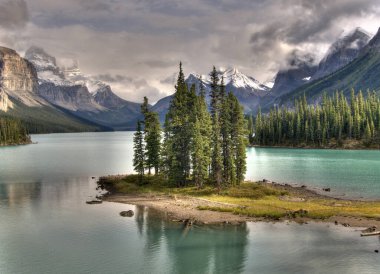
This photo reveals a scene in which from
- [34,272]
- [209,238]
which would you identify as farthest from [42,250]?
[209,238]

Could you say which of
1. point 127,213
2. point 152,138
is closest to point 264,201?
point 127,213

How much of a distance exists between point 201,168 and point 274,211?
999 inches

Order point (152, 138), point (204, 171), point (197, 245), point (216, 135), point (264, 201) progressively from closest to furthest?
point (197, 245), point (264, 201), point (216, 135), point (204, 171), point (152, 138)

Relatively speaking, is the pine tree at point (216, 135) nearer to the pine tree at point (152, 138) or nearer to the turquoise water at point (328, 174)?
the pine tree at point (152, 138)

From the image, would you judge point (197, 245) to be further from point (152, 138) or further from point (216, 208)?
point (152, 138)

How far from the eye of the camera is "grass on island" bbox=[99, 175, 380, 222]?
64.3 metres

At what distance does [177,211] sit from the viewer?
228 feet

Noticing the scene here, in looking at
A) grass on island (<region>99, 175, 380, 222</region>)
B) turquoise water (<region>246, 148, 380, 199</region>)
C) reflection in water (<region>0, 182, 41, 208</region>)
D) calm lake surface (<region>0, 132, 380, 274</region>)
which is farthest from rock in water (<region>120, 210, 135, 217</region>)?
turquoise water (<region>246, 148, 380, 199</region>)

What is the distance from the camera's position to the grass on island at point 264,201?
64.3m

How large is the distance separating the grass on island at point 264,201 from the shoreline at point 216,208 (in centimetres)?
18

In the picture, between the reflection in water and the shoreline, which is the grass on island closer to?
the shoreline

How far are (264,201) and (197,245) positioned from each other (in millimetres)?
26831

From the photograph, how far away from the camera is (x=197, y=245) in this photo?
171ft

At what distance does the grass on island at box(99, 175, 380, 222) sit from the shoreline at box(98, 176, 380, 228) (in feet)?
0.59
